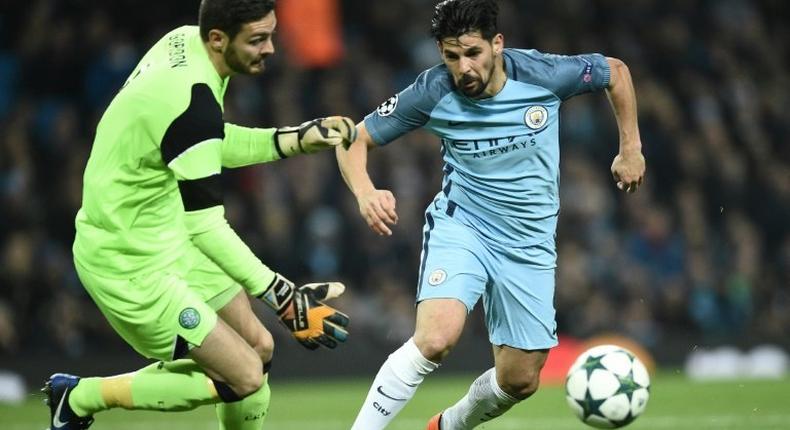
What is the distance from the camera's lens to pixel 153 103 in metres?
5.29

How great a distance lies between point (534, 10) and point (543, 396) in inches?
213

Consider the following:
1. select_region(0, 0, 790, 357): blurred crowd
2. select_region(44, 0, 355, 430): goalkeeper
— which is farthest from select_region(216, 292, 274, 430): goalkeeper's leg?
select_region(0, 0, 790, 357): blurred crowd

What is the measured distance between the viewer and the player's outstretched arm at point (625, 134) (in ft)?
21.1

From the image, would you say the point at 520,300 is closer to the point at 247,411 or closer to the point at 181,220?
the point at 247,411

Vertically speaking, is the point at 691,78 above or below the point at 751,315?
above

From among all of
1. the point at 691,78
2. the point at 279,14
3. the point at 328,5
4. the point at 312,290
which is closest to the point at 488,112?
the point at 312,290

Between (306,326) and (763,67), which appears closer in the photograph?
(306,326)

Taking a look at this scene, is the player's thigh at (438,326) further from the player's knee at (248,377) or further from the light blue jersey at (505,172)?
the player's knee at (248,377)

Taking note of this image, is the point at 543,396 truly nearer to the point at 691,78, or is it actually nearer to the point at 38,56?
the point at 691,78

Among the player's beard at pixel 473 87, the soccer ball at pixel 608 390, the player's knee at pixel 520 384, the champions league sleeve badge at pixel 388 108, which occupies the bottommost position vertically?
the soccer ball at pixel 608 390

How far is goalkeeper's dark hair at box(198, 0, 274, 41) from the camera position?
544 centimetres

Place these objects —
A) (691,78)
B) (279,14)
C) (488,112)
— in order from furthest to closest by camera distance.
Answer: (691,78), (279,14), (488,112)

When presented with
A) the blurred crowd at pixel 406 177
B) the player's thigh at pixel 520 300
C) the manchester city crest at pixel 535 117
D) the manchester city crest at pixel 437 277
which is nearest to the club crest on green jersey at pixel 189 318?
the manchester city crest at pixel 437 277

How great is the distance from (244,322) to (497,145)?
1.49m
